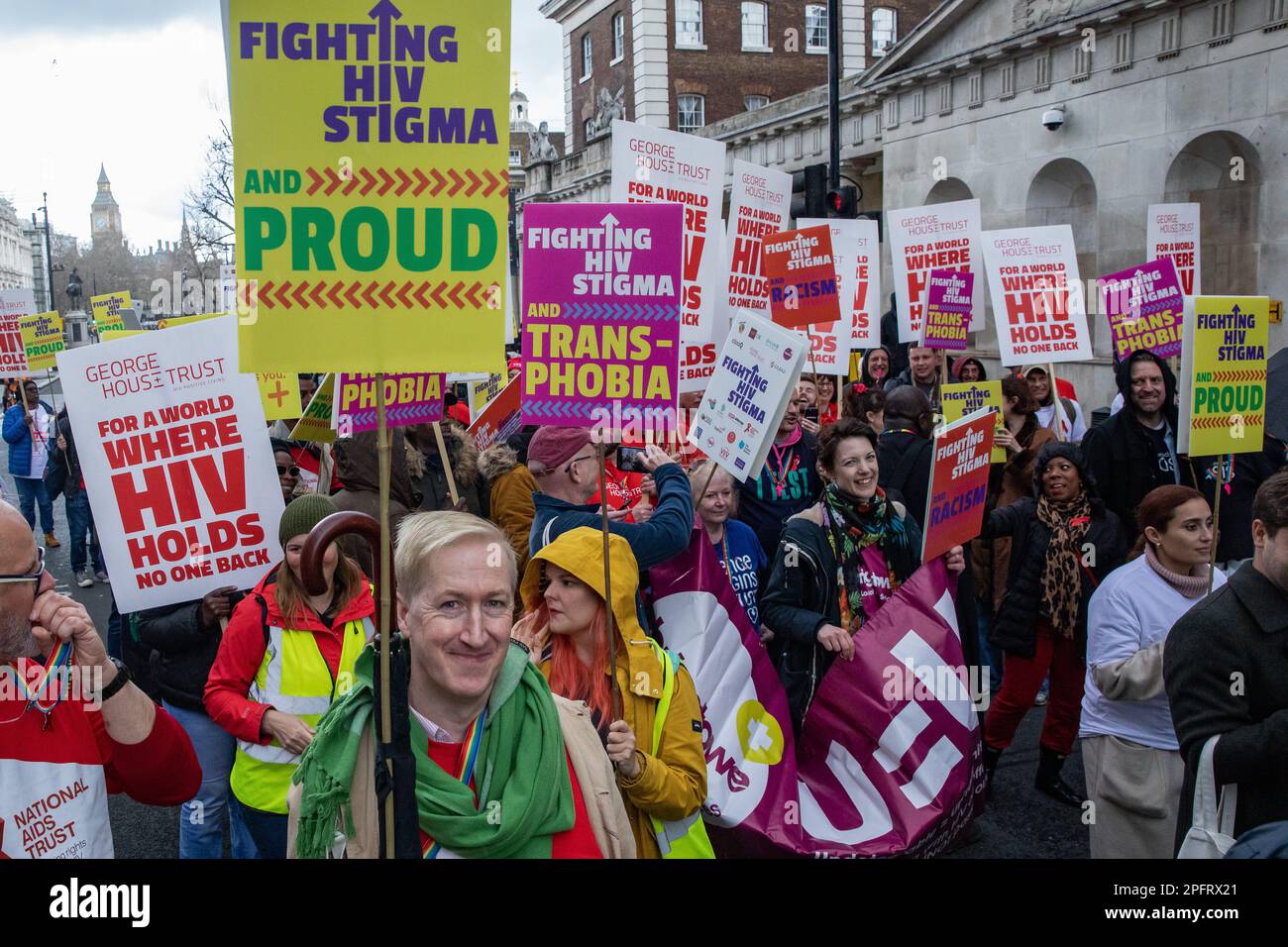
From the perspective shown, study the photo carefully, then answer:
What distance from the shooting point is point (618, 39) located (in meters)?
38.5

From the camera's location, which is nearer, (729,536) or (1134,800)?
(1134,800)

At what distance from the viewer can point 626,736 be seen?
2832 millimetres

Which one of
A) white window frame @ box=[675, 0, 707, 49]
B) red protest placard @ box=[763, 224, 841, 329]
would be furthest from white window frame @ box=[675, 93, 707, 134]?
red protest placard @ box=[763, 224, 841, 329]

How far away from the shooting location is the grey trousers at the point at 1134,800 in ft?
12.7

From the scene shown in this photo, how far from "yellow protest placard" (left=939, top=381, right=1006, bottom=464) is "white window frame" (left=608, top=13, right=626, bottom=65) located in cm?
3330

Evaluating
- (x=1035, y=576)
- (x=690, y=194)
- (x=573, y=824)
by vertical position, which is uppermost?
(x=690, y=194)

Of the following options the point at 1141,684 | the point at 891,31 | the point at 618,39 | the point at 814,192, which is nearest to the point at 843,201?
the point at 814,192

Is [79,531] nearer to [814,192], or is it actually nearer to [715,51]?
[814,192]

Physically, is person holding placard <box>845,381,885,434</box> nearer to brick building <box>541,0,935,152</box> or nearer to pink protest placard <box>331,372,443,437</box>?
pink protest placard <box>331,372,443,437</box>

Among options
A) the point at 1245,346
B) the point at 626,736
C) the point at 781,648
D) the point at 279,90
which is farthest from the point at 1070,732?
the point at 279,90

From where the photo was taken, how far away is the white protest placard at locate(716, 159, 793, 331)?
771cm

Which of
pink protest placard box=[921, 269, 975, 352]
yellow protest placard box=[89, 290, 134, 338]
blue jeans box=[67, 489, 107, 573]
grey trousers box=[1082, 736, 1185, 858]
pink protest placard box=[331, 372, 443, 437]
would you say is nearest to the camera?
grey trousers box=[1082, 736, 1185, 858]

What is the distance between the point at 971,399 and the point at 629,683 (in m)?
4.93
